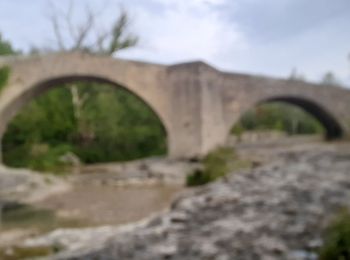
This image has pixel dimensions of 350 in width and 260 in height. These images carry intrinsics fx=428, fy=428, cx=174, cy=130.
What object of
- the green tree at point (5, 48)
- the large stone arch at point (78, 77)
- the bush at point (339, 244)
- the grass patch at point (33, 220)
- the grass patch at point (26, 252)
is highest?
the green tree at point (5, 48)

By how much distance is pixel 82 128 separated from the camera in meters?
17.2

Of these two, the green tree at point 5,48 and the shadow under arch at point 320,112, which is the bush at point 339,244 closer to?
the shadow under arch at point 320,112

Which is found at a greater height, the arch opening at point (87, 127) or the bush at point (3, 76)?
the bush at point (3, 76)

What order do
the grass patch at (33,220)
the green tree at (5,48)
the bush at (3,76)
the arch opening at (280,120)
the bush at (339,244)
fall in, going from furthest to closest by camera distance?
the arch opening at (280,120)
the green tree at (5,48)
the bush at (3,76)
the grass patch at (33,220)
the bush at (339,244)

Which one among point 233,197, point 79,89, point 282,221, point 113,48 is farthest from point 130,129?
point 282,221

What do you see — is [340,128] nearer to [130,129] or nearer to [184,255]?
[130,129]

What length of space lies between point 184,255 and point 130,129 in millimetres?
14702

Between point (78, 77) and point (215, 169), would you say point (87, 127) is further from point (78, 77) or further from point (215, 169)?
point (215, 169)

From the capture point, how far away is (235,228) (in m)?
3.40

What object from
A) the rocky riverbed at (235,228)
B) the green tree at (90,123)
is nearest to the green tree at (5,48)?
the green tree at (90,123)

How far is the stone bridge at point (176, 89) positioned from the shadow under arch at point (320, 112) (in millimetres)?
173

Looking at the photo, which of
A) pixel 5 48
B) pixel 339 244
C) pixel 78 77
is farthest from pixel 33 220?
pixel 5 48

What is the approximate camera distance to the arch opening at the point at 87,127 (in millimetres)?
14758

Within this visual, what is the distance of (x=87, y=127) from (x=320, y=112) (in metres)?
9.09
